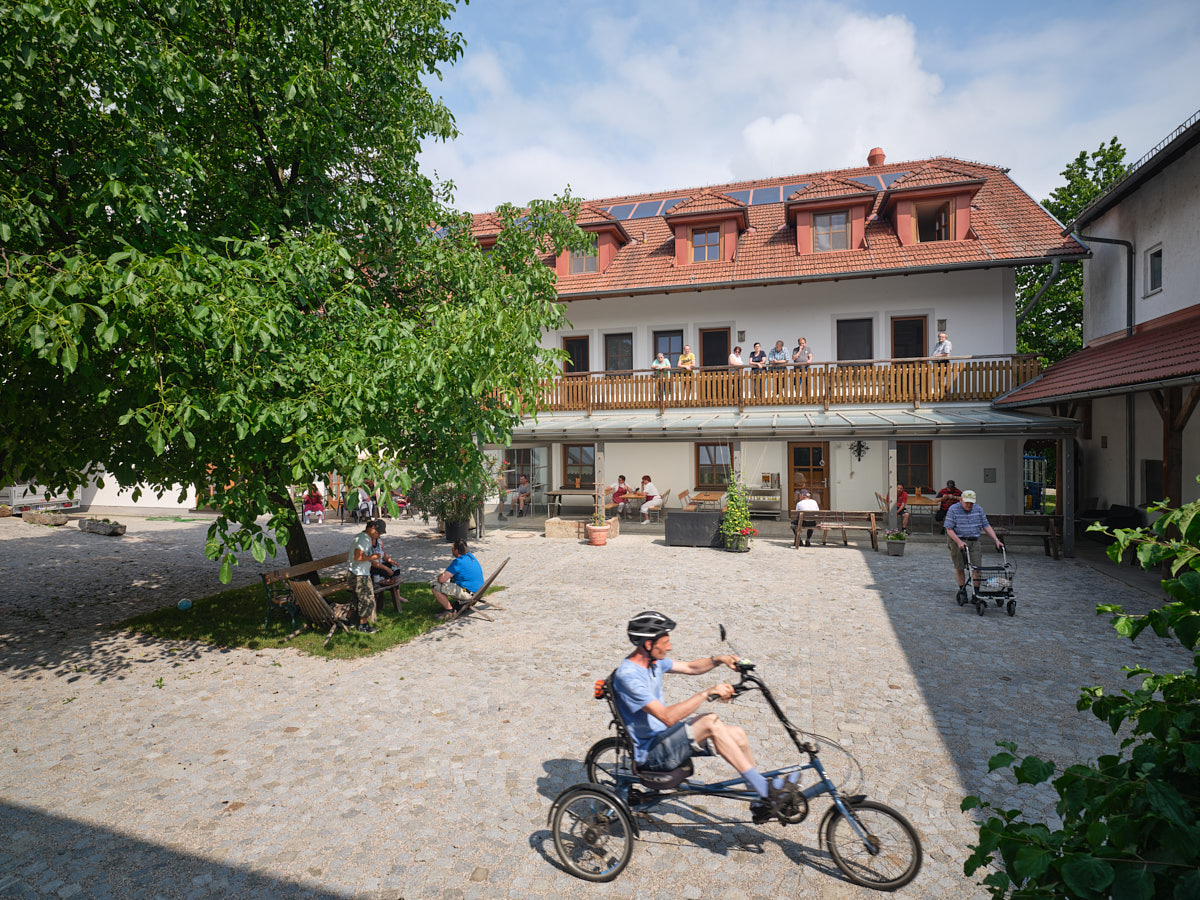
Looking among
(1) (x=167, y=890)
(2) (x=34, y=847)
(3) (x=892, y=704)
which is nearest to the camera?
(1) (x=167, y=890)

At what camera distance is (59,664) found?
757 centimetres

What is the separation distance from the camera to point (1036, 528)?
13.5m

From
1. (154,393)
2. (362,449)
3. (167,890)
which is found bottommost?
(167,890)

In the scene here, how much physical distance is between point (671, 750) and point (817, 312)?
1704 cm

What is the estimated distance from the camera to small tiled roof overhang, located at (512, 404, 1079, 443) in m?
13.9

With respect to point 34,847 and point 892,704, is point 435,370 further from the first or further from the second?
point 892,704

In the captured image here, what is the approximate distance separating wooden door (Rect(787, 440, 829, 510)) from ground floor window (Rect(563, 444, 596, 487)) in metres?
6.24

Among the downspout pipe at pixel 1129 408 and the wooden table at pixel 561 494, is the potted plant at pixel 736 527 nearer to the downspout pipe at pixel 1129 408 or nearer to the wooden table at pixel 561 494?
the wooden table at pixel 561 494

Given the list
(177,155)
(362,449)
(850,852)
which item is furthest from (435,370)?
(850,852)

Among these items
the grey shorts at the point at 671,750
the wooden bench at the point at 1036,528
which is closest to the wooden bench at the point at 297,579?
the grey shorts at the point at 671,750

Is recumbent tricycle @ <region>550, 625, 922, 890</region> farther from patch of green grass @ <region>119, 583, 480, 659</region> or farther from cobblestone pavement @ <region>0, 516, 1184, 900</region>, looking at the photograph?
patch of green grass @ <region>119, 583, 480, 659</region>

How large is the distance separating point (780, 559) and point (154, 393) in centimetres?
1122

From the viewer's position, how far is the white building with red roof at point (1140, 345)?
1140cm

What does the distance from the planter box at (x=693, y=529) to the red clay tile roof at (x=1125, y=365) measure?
740 cm
